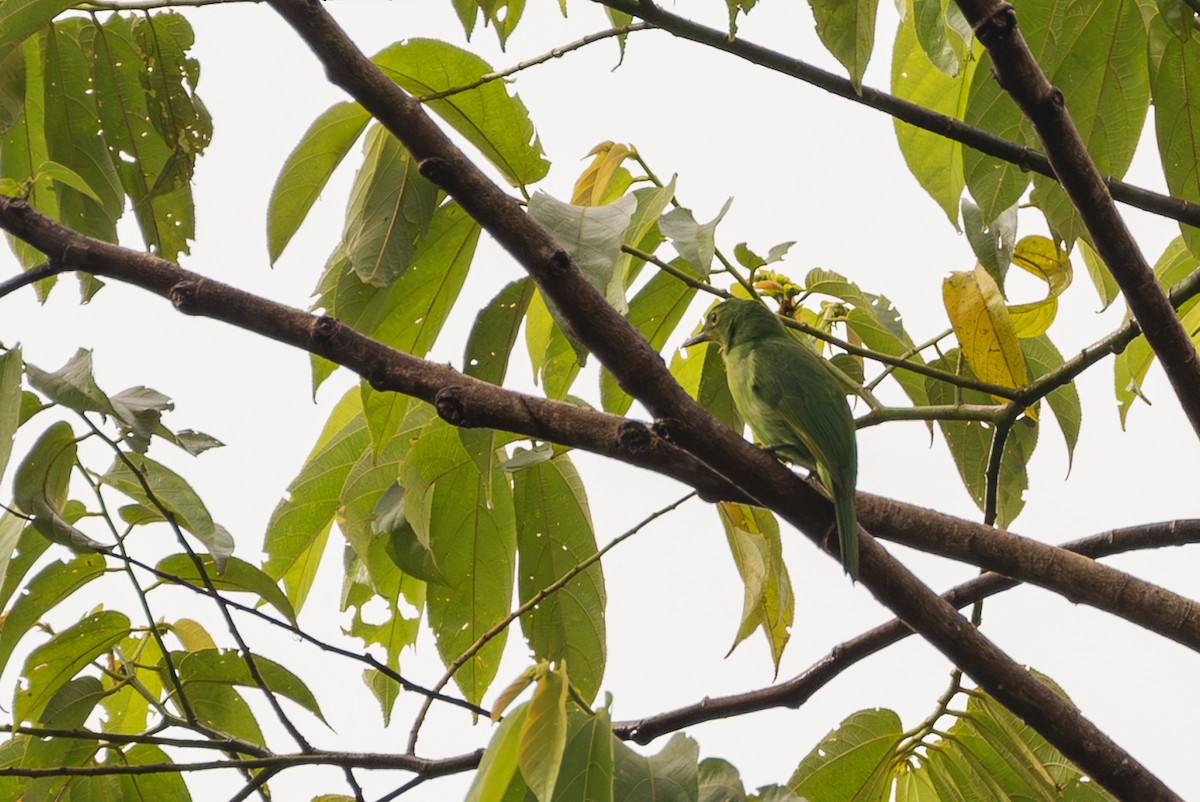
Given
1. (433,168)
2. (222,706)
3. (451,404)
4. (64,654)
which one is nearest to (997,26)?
(433,168)

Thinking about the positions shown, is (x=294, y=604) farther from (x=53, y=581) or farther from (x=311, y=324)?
(x=311, y=324)

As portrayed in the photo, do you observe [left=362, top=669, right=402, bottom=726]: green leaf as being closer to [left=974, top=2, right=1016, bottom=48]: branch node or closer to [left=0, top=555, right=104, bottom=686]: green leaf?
[left=0, top=555, right=104, bottom=686]: green leaf

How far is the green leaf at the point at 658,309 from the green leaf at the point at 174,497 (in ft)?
Result: 2.84

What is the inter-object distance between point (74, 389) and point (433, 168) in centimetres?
67

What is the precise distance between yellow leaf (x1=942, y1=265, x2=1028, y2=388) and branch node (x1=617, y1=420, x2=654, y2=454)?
41.3 inches

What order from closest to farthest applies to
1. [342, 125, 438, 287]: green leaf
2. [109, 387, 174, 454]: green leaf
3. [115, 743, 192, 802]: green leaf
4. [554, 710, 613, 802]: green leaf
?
[554, 710, 613, 802]: green leaf → [109, 387, 174, 454]: green leaf → [342, 125, 438, 287]: green leaf → [115, 743, 192, 802]: green leaf

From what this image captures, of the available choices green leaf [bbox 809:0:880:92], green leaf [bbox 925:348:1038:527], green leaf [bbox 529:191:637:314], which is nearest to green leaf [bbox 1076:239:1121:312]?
green leaf [bbox 925:348:1038:527]

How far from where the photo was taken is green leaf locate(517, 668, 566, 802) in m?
1.43

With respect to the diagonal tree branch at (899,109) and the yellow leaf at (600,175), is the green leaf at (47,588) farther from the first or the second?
the diagonal tree branch at (899,109)

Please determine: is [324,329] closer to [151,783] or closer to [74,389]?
[74,389]

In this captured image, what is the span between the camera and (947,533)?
6.49 feet

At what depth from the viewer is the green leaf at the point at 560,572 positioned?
2602mm

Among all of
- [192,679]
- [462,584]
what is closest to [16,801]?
[192,679]

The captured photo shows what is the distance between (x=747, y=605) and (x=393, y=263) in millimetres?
1075
